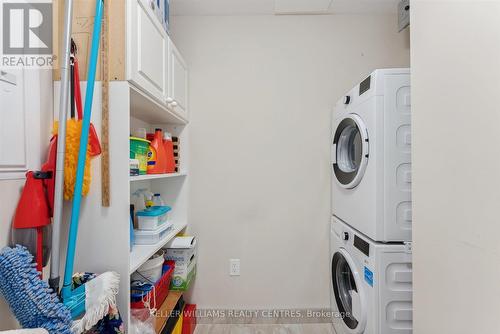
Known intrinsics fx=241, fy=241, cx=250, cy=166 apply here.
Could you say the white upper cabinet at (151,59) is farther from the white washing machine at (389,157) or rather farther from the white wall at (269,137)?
the white washing machine at (389,157)

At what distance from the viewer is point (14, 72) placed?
87cm

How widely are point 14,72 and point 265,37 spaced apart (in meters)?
1.54

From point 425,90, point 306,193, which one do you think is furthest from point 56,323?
point 306,193

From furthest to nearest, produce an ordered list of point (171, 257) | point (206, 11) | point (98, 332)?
1. point (206, 11)
2. point (171, 257)
3. point (98, 332)

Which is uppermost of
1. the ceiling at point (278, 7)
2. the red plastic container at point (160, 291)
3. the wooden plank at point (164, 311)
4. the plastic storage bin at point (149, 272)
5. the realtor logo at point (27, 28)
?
the ceiling at point (278, 7)

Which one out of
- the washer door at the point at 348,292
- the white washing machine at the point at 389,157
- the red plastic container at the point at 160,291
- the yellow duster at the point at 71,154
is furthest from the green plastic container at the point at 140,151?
the washer door at the point at 348,292

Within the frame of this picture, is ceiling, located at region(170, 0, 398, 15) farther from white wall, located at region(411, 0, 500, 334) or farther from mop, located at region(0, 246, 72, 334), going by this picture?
mop, located at region(0, 246, 72, 334)

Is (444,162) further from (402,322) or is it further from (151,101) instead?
(151,101)

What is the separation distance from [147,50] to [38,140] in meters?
0.60

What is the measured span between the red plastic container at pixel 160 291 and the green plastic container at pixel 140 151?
0.62m

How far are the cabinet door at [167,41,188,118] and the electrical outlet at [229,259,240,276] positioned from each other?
3.84ft

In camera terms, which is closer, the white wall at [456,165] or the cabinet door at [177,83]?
the white wall at [456,165]

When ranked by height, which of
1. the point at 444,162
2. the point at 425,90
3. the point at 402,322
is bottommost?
the point at 402,322

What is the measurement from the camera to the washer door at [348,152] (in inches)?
53.4
